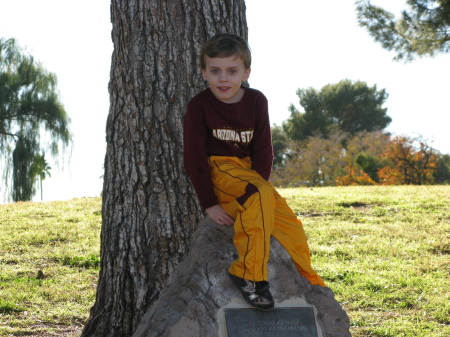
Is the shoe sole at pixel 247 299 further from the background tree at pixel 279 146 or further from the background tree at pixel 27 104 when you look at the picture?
the background tree at pixel 279 146

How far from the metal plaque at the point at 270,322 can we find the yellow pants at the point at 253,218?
0.21 metres

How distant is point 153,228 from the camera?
4367 mm

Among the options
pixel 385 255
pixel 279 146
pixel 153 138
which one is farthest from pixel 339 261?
pixel 279 146

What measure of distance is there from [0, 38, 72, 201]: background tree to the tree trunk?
18297 millimetres

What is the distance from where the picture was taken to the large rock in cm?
324

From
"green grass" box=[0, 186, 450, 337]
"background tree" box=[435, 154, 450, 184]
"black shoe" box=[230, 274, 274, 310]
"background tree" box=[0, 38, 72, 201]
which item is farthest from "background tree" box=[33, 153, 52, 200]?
"black shoe" box=[230, 274, 274, 310]

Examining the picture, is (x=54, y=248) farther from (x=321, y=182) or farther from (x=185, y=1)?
(x=321, y=182)

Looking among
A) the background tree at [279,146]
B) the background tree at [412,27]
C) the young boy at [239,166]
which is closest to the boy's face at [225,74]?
the young boy at [239,166]

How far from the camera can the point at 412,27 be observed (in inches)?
599

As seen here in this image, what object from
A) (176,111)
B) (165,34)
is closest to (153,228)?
(176,111)

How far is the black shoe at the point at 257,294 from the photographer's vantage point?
10.6ft

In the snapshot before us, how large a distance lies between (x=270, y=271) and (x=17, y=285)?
164 inches

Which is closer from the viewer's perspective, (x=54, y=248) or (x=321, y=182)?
(x=54, y=248)

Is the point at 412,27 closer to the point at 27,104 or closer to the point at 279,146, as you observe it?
the point at 27,104
